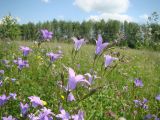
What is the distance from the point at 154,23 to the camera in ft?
37.0

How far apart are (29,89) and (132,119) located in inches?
56.4

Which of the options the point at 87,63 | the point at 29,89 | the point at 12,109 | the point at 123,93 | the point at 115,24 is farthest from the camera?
the point at 115,24

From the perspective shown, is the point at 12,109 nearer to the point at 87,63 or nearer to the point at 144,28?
the point at 87,63

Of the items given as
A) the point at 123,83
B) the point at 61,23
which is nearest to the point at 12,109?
the point at 123,83

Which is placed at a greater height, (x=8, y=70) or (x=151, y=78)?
(x=8, y=70)

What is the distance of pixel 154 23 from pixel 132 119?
8.59 meters

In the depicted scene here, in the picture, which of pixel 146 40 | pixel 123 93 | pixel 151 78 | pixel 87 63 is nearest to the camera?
pixel 123 93

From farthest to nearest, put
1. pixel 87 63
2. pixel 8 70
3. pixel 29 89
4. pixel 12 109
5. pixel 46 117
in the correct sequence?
1. pixel 87 63
2. pixel 8 70
3. pixel 29 89
4. pixel 12 109
5. pixel 46 117

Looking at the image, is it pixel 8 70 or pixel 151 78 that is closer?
pixel 8 70

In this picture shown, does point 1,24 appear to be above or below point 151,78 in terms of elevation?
above

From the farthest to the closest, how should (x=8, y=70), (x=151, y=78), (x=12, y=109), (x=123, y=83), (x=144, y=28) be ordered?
1. (x=144, y=28)
2. (x=151, y=78)
3. (x=123, y=83)
4. (x=8, y=70)
5. (x=12, y=109)

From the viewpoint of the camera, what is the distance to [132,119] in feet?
10.9

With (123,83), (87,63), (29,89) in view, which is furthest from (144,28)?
(29,89)

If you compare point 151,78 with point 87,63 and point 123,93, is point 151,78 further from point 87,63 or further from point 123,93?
point 123,93
